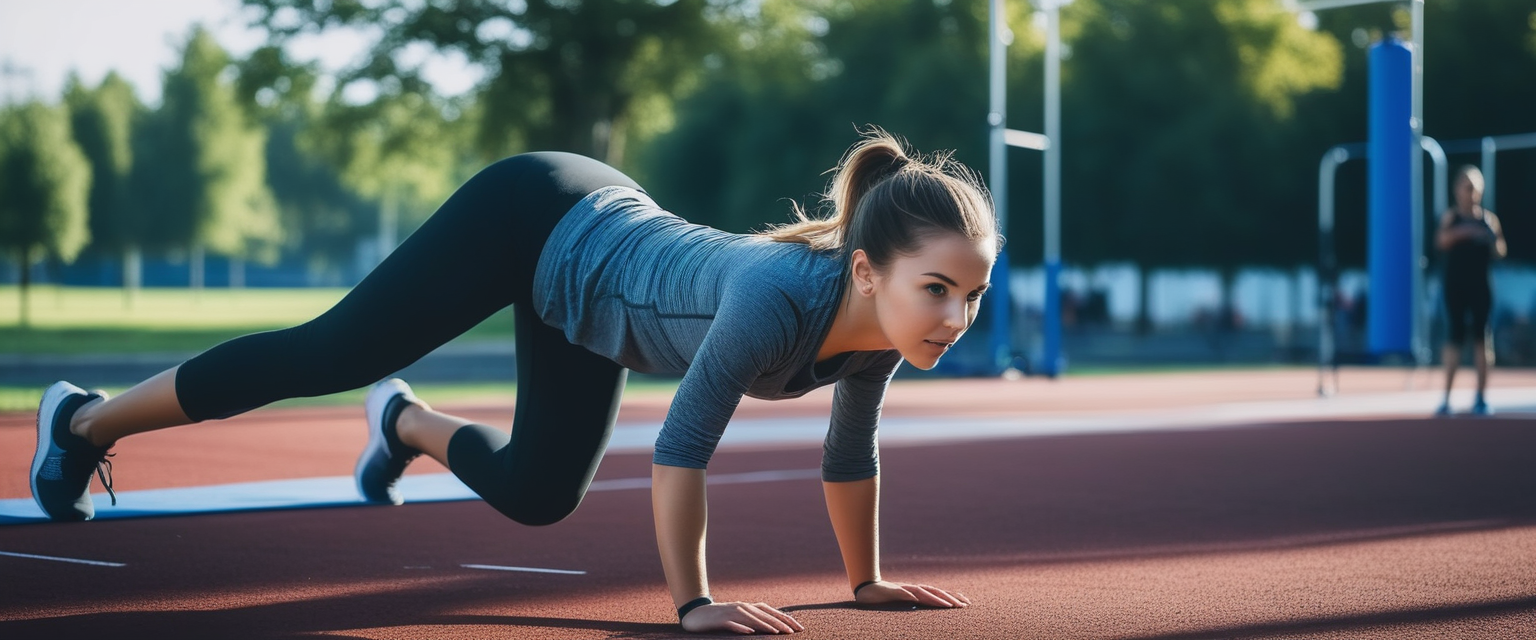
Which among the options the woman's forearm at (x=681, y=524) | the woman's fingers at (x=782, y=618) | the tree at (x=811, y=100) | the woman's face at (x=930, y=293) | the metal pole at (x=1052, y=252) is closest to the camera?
the woman's face at (x=930, y=293)

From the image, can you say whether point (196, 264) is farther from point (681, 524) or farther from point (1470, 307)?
point (681, 524)

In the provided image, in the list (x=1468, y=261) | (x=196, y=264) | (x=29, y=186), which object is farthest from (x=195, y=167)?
(x=1468, y=261)

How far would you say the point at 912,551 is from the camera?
4.99 m

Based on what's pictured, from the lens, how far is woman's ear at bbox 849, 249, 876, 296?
3.21m

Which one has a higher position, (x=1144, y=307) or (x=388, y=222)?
(x=388, y=222)

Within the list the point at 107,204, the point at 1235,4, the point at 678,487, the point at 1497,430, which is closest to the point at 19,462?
the point at 678,487

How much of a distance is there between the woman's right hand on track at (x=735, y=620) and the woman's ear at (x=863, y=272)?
778 millimetres

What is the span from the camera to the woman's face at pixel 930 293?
314 cm

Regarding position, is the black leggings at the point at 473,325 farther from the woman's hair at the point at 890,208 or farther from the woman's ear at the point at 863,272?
the woman's ear at the point at 863,272

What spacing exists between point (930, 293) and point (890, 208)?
0.22 metres

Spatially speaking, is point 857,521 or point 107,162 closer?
point 857,521

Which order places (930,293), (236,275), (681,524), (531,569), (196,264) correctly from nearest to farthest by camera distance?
(930,293) → (681,524) → (531,569) → (196,264) → (236,275)

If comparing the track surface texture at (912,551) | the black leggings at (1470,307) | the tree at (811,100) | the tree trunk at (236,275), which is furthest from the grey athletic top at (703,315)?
the tree trunk at (236,275)

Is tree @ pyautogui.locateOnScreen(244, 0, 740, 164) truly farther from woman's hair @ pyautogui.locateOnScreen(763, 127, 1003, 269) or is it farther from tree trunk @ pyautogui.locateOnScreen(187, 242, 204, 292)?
tree trunk @ pyautogui.locateOnScreen(187, 242, 204, 292)
